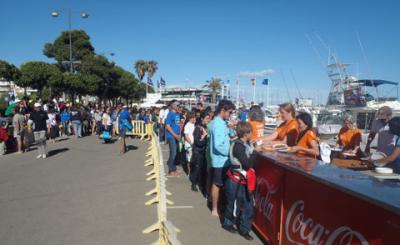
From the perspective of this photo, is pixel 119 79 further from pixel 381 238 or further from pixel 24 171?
pixel 381 238

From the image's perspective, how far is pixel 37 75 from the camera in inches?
1296

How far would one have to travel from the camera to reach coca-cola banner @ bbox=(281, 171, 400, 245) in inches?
93.6

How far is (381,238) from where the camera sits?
7.77ft

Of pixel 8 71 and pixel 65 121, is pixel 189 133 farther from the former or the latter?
pixel 8 71

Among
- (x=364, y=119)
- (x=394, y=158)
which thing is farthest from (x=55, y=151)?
(x=364, y=119)

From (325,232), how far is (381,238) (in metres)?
0.68

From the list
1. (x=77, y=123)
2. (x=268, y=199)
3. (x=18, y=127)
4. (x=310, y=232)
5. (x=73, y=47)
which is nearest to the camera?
(x=310, y=232)

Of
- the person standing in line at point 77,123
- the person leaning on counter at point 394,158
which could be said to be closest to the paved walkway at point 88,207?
the person leaning on counter at point 394,158

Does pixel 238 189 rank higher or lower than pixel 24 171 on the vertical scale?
higher

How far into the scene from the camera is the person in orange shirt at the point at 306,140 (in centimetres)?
479

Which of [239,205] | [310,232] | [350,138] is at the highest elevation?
[350,138]

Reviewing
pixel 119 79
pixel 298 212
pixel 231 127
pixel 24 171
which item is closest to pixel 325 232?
pixel 298 212

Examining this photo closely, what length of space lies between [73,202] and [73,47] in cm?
4951

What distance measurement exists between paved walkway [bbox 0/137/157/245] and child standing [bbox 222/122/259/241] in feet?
4.13
